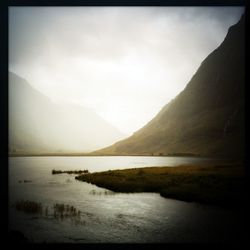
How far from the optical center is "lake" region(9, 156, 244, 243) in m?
9.21

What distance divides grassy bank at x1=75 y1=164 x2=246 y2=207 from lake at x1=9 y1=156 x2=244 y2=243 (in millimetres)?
219

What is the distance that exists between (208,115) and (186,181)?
93.9 inches

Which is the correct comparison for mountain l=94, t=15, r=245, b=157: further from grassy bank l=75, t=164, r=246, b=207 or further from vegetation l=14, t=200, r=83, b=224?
vegetation l=14, t=200, r=83, b=224

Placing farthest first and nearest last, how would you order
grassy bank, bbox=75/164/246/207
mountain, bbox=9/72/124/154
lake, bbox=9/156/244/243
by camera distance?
grassy bank, bbox=75/164/246/207 → mountain, bbox=9/72/124/154 → lake, bbox=9/156/244/243

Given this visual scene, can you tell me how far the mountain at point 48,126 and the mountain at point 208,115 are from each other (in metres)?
0.70

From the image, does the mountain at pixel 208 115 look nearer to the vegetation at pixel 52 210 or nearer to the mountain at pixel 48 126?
the mountain at pixel 48 126

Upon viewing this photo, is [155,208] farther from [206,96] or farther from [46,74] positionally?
[46,74]

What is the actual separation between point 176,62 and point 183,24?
1.23 meters

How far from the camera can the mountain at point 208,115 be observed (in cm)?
955

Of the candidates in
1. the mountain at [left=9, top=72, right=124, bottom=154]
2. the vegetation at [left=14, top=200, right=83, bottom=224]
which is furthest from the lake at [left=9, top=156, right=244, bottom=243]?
the mountain at [left=9, top=72, right=124, bottom=154]

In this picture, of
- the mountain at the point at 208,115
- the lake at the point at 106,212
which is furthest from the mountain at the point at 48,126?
the mountain at the point at 208,115

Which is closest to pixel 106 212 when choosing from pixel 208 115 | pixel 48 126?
pixel 48 126

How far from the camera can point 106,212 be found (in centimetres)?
973

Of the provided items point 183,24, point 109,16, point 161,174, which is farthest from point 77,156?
point 183,24
